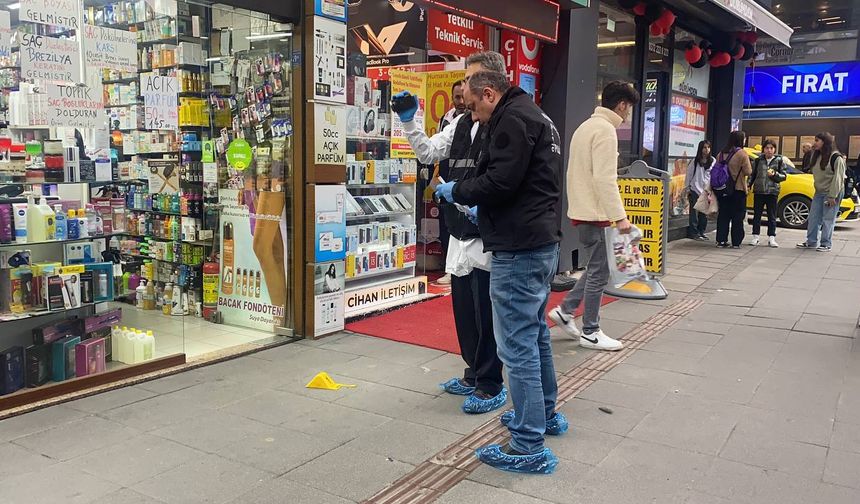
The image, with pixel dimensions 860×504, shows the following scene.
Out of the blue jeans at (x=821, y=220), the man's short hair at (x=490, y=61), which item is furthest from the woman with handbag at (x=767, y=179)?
the man's short hair at (x=490, y=61)

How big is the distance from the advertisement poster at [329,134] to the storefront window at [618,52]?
16.3 ft

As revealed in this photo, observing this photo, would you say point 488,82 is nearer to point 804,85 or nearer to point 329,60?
point 329,60

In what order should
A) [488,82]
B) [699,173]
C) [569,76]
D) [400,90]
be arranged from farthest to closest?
[699,173] < [569,76] < [400,90] < [488,82]

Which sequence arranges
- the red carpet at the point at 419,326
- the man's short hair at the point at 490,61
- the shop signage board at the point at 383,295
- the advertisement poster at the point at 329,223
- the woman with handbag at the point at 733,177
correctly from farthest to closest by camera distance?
the woman with handbag at the point at 733,177, the shop signage board at the point at 383,295, the red carpet at the point at 419,326, the advertisement poster at the point at 329,223, the man's short hair at the point at 490,61

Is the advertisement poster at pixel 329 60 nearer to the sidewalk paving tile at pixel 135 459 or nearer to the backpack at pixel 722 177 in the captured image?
the sidewalk paving tile at pixel 135 459

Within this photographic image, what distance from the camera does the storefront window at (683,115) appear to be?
41.2 feet

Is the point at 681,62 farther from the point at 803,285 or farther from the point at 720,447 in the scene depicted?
the point at 720,447

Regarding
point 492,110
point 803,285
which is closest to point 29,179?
point 492,110

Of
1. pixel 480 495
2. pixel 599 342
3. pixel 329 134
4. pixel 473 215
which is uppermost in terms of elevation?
pixel 329 134

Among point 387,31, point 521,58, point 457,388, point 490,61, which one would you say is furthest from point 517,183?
point 521,58

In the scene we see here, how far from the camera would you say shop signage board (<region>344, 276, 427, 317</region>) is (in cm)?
618

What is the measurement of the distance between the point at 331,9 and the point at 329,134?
36.7 inches

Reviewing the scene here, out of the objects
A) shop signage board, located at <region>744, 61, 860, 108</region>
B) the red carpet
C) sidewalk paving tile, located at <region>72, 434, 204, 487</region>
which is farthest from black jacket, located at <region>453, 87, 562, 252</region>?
shop signage board, located at <region>744, 61, 860, 108</region>

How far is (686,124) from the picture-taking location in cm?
1327
